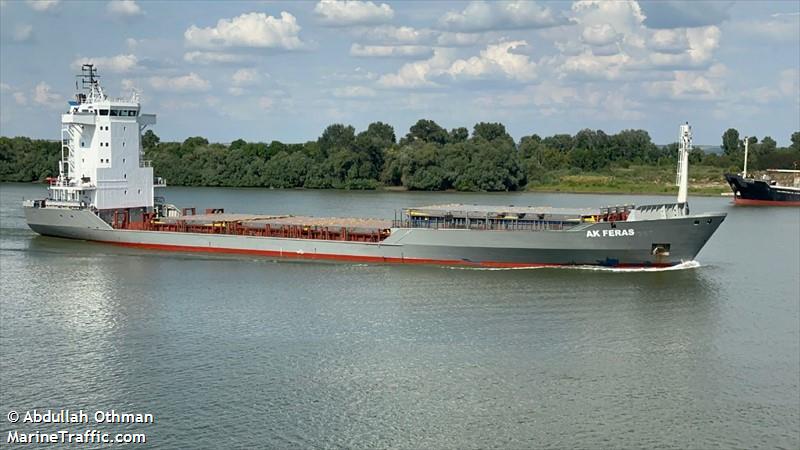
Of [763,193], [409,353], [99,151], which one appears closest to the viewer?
[409,353]

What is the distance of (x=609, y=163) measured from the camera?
416 ft

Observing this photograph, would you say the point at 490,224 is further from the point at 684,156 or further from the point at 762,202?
the point at 762,202

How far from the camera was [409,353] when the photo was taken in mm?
23406

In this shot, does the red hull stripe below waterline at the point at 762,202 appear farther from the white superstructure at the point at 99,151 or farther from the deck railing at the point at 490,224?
the white superstructure at the point at 99,151

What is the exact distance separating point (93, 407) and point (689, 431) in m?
13.3

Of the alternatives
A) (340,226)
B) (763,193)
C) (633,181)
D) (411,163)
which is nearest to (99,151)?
(340,226)

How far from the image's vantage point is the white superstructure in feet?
147

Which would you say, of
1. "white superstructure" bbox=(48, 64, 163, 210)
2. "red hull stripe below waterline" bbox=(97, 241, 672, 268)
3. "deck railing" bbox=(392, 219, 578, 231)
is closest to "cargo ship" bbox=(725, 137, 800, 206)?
"red hull stripe below waterline" bbox=(97, 241, 672, 268)

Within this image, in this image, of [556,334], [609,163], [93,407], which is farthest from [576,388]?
[609,163]

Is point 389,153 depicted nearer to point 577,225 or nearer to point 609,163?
point 609,163

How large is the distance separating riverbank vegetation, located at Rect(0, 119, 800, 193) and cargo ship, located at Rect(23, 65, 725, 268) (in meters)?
52.8

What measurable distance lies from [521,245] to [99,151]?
23.5 metres

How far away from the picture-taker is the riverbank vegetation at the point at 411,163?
3890 inches

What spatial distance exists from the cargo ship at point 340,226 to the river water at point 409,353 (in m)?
1.23
